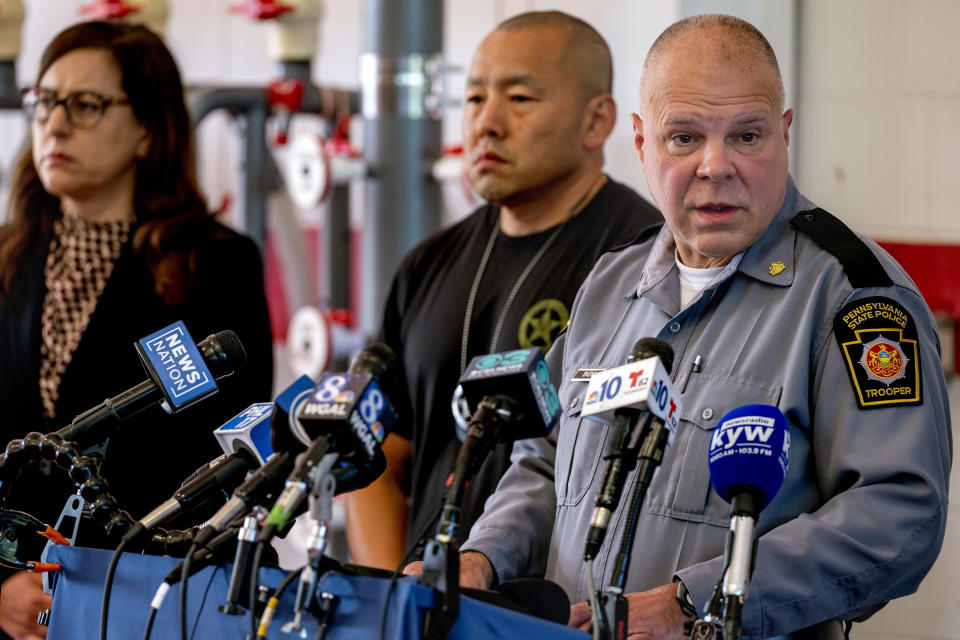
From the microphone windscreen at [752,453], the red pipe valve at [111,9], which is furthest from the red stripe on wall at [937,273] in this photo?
the red pipe valve at [111,9]

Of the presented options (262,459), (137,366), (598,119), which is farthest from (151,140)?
(262,459)

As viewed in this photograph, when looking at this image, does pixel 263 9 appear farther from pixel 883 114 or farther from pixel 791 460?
pixel 791 460

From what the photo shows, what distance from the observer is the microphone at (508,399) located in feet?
3.90

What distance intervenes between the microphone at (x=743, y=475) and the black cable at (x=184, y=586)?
49 cm

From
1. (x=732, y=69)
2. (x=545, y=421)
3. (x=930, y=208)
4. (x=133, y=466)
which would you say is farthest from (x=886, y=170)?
(x=545, y=421)

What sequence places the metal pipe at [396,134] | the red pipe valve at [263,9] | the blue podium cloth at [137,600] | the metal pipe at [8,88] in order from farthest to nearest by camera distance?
1. the metal pipe at [8,88]
2. the red pipe valve at [263,9]
3. the metal pipe at [396,134]
4. the blue podium cloth at [137,600]

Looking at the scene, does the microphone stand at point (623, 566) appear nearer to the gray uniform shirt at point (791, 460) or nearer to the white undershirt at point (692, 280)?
the gray uniform shirt at point (791, 460)

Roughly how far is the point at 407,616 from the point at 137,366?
1.23m

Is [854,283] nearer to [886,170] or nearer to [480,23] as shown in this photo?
[886,170]

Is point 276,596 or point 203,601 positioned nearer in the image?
point 276,596

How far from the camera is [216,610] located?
1.25 meters

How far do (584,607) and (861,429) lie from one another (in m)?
0.37

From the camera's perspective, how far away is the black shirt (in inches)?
88.2

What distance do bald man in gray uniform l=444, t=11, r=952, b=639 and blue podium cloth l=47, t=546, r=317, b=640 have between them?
350 mm
